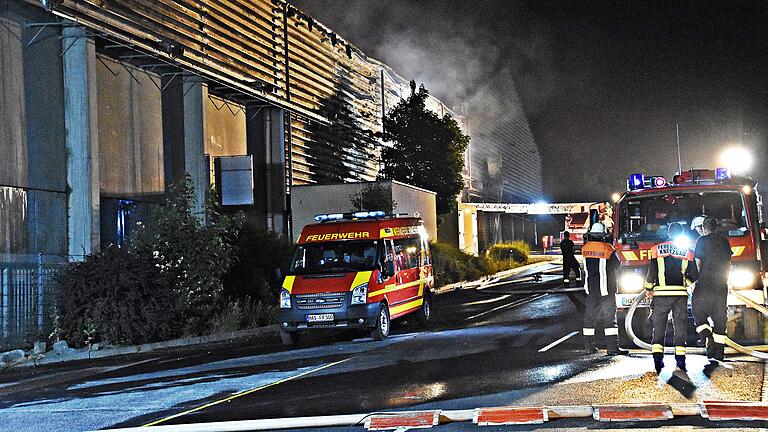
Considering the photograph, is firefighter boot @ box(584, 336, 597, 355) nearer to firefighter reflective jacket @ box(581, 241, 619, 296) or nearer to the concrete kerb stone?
firefighter reflective jacket @ box(581, 241, 619, 296)

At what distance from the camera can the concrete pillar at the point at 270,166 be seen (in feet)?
112

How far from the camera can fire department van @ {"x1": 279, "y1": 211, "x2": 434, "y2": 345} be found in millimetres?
16875

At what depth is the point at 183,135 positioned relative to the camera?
91.0 ft

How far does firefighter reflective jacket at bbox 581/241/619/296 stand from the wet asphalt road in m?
1.02

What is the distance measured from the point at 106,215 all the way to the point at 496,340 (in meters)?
12.4

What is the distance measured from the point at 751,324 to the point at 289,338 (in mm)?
8178

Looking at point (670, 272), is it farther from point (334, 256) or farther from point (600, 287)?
point (334, 256)

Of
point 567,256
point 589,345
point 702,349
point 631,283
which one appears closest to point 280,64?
point 567,256

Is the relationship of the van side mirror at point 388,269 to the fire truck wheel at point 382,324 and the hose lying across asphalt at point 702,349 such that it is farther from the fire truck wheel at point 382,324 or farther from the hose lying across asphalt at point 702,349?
the hose lying across asphalt at point 702,349

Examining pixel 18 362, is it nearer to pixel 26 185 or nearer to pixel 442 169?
pixel 26 185

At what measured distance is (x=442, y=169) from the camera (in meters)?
45.2

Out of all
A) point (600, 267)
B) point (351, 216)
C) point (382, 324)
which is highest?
point (351, 216)

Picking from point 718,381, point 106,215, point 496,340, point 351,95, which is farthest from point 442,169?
point 718,381

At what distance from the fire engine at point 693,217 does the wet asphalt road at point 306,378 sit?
172cm
